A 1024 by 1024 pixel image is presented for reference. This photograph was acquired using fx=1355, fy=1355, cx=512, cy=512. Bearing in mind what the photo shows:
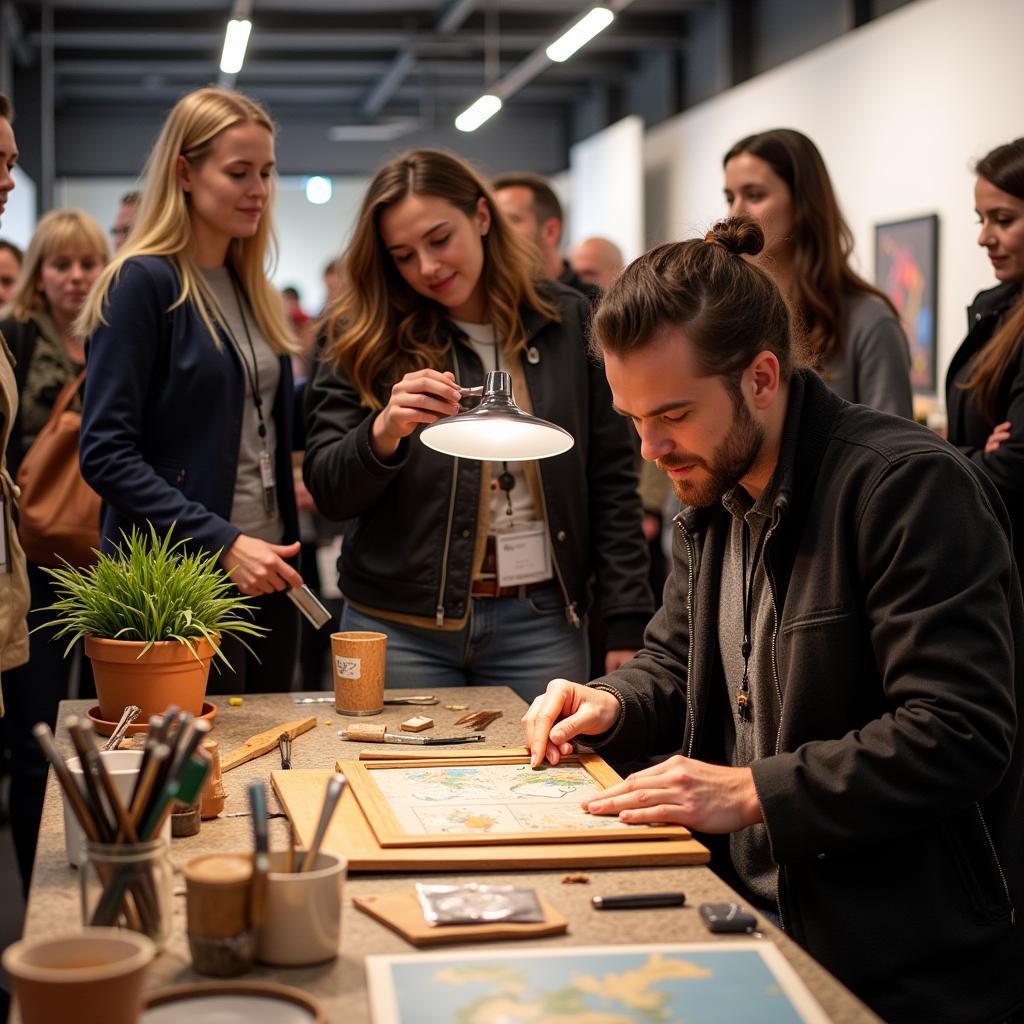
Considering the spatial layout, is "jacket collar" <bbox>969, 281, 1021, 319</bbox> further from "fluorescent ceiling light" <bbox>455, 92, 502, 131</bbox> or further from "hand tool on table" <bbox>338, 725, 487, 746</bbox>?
"fluorescent ceiling light" <bbox>455, 92, 502, 131</bbox>

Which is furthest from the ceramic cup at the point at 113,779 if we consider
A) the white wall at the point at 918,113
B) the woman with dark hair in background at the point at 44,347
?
the white wall at the point at 918,113

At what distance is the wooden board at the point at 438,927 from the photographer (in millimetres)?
1275

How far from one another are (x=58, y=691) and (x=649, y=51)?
33.0 ft

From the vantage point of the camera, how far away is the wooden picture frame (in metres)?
1.52

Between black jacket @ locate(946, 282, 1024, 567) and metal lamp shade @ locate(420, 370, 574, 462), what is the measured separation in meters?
1.31

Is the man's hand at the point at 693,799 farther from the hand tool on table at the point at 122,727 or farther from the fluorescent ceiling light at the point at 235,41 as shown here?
the fluorescent ceiling light at the point at 235,41

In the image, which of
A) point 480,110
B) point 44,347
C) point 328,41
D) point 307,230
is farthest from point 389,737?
point 307,230

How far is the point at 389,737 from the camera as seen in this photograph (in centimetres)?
201

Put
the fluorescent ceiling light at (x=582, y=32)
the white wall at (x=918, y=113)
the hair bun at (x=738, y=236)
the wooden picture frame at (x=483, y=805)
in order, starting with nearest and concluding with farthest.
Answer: the wooden picture frame at (x=483, y=805), the hair bun at (x=738, y=236), the white wall at (x=918, y=113), the fluorescent ceiling light at (x=582, y=32)

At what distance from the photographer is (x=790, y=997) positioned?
1.17 meters

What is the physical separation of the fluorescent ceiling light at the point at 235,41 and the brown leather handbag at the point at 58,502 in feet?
16.7

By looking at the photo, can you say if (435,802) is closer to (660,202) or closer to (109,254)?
(109,254)

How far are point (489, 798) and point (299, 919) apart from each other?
48cm

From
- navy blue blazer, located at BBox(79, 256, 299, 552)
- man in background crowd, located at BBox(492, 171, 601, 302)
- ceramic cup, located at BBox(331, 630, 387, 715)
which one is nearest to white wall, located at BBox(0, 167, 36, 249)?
man in background crowd, located at BBox(492, 171, 601, 302)
